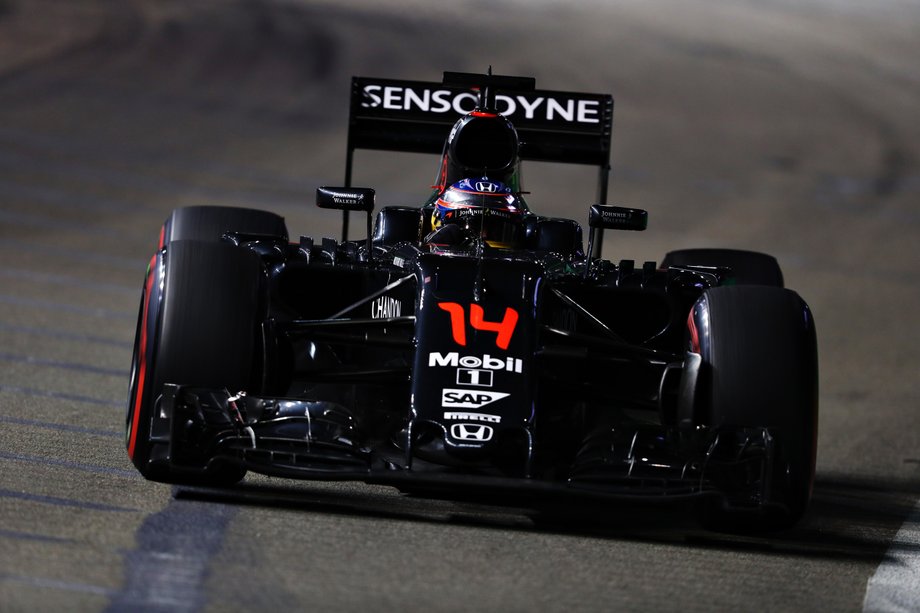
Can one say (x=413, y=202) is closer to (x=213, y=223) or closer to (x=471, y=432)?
(x=213, y=223)

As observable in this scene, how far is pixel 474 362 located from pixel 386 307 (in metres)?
1.20

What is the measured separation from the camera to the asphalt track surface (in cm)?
541

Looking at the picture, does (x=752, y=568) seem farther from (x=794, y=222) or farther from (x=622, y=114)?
(x=622, y=114)

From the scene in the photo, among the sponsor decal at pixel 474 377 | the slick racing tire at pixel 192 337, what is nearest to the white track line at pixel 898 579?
the sponsor decal at pixel 474 377

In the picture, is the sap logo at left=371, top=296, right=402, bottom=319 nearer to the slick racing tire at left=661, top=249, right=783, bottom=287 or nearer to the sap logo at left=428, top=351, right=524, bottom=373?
the sap logo at left=428, top=351, right=524, bottom=373

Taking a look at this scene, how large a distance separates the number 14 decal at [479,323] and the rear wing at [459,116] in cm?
331

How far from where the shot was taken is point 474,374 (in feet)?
21.0

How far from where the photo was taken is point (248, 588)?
4961 millimetres

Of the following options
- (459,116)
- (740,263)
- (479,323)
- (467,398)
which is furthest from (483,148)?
(467,398)

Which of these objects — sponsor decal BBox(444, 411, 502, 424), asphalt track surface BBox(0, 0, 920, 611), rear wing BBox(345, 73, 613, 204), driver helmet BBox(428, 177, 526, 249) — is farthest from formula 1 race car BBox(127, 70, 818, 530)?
rear wing BBox(345, 73, 613, 204)

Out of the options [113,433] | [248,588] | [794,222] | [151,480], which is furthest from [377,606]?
[794,222]

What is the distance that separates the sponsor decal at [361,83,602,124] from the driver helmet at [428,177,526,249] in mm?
1354

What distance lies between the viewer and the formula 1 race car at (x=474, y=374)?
6215 millimetres

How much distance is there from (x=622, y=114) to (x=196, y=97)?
7.77 meters
